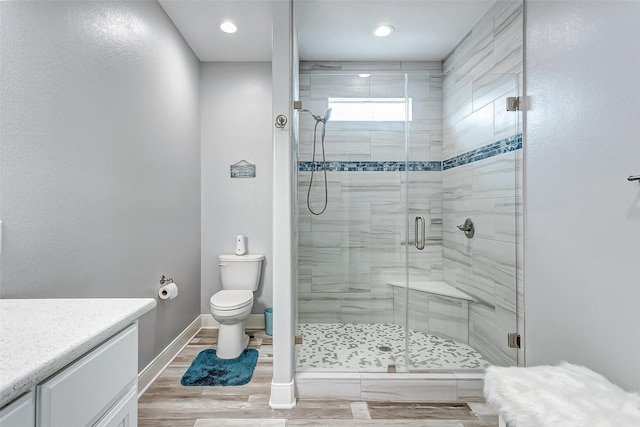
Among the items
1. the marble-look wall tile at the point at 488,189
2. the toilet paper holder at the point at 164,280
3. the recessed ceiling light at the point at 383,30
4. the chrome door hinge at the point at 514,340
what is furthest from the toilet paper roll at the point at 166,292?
the recessed ceiling light at the point at 383,30

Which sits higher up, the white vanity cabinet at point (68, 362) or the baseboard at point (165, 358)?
the white vanity cabinet at point (68, 362)

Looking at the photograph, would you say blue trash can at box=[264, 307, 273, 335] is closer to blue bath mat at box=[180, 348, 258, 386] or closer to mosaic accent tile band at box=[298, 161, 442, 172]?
blue bath mat at box=[180, 348, 258, 386]

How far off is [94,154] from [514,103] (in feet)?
7.81

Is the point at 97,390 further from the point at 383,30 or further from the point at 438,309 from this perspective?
the point at 383,30

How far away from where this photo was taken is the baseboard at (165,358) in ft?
6.46

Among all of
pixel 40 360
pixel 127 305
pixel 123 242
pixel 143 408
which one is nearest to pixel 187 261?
pixel 123 242

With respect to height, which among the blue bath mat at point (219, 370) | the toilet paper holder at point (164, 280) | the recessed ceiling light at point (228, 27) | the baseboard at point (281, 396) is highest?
the recessed ceiling light at point (228, 27)

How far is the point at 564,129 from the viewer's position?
1.52m

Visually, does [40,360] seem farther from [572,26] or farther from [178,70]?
[178,70]

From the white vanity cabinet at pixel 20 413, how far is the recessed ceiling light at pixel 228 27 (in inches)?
102

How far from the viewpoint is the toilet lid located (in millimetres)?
2318

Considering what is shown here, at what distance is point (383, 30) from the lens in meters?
2.42

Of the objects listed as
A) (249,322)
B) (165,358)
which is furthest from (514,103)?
(165,358)

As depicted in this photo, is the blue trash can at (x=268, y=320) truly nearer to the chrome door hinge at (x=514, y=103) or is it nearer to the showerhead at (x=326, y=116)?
the showerhead at (x=326, y=116)
